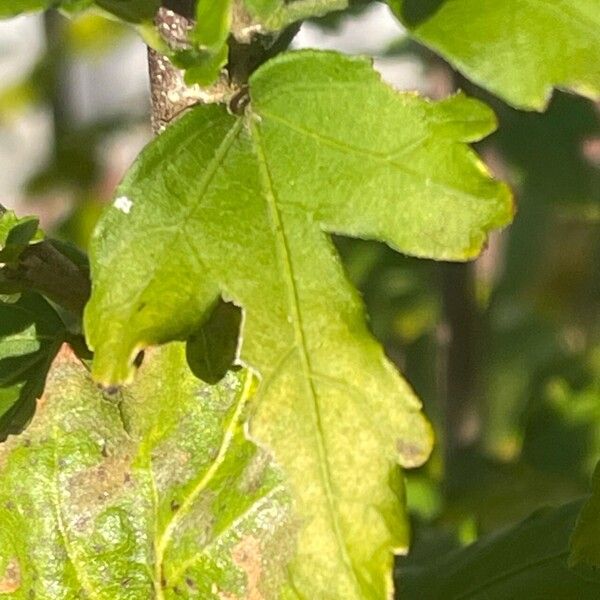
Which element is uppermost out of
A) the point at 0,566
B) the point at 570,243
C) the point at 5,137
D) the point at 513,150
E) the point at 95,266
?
the point at 95,266

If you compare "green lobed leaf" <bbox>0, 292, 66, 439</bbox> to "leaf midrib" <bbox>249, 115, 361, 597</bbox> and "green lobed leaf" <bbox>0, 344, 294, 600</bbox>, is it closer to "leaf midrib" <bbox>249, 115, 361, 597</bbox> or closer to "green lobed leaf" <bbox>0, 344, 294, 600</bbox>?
"green lobed leaf" <bbox>0, 344, 294, 600</bbox>

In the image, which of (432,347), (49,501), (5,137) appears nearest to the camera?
(49,501)

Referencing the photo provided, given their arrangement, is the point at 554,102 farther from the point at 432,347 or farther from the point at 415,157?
the point at 415,157

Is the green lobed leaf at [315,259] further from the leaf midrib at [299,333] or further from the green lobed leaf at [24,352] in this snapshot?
the green lobed leaf at [24,352]

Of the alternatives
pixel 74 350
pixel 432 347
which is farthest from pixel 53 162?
pixel 74 350

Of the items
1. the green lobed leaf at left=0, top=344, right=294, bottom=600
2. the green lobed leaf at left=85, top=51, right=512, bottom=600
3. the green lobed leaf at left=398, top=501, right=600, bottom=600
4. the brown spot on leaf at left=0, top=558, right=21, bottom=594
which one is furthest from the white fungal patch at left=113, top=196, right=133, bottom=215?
the green lobed leaf at left=398, top=501, right=600, bottom=600

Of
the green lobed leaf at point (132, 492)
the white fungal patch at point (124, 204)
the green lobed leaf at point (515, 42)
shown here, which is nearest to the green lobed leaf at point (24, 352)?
the green lobed leaf at point (132, 492)

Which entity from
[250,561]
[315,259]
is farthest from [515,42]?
[250,561]
